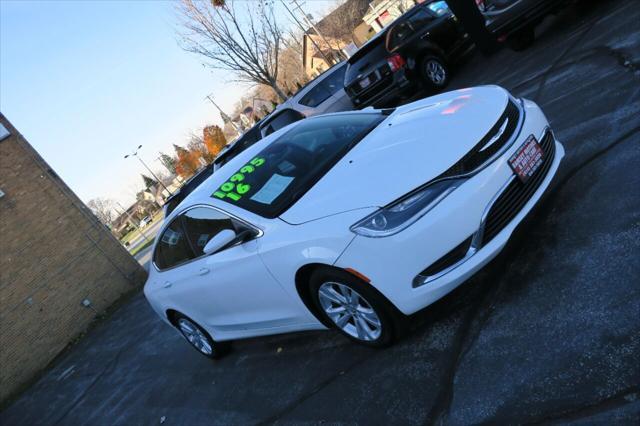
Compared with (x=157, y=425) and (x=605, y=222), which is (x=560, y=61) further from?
(x=157, y=425)

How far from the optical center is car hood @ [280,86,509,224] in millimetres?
3275

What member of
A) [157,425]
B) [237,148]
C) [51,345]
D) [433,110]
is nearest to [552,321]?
[433,110]

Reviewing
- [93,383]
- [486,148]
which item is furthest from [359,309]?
[93,383]

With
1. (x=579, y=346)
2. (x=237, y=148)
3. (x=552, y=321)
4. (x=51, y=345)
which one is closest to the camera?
(x=579, y=346)

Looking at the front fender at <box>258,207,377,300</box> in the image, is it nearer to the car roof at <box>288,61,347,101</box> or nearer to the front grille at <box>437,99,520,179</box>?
the front grille at <box>437,99,520,179</box>

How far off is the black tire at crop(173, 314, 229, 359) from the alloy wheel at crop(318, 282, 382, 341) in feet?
6.74

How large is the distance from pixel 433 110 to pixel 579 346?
6.89ft

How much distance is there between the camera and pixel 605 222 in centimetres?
338

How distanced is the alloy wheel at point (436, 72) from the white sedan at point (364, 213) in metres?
A: 5.68

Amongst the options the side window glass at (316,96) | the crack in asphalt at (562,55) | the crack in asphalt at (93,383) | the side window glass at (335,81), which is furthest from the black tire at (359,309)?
the side window glass at (335,81)

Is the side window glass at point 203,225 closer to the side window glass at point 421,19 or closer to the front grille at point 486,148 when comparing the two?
the front grille at point 486,148

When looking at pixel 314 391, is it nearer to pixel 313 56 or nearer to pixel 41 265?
pixel 41 265

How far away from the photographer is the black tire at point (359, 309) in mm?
3271

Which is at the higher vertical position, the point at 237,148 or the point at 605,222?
the point at 237,148
